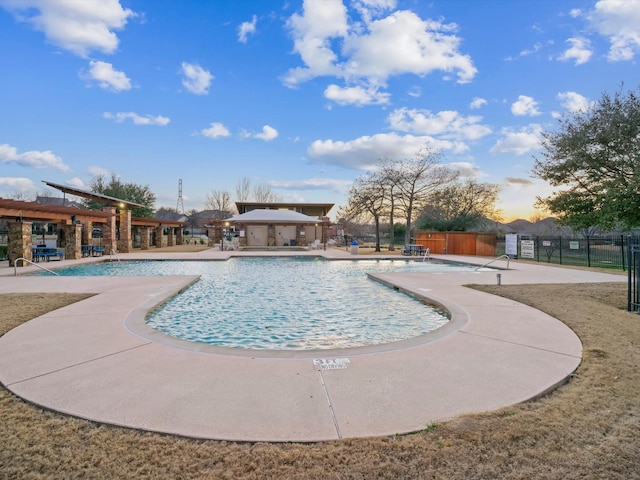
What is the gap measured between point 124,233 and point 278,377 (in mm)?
24644

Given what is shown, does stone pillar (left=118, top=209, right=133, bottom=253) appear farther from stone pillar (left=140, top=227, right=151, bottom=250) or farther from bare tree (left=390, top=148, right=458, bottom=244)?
bare tree (left=390, top=148, right=458, bottom=244)

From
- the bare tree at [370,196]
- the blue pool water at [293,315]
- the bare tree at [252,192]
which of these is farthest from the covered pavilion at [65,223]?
the bare tree at [252,192]

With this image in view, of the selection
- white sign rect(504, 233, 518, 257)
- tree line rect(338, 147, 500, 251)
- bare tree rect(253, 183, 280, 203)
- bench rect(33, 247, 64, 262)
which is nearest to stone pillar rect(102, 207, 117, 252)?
bench rect(33, 247, 64, 262)

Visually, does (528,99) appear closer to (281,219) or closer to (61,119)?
(281,219)

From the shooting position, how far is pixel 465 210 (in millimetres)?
34969

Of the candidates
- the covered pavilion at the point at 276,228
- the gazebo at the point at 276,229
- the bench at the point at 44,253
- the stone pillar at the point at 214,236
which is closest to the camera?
the bench at the point at 44,253

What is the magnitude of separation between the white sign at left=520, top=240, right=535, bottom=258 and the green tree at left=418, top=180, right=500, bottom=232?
37.1 feet

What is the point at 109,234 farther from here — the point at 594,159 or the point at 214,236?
the point at 594,159

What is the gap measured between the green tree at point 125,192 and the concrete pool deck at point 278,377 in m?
37.2

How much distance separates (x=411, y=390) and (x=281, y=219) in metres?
27.2

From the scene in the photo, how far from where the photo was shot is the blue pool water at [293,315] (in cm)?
577

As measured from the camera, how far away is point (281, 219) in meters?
29.8

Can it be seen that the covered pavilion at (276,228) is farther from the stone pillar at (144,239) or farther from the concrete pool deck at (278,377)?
the concrete pool deck at (278,377)

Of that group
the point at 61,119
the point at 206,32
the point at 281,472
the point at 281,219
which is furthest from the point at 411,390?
the point at 281,219
